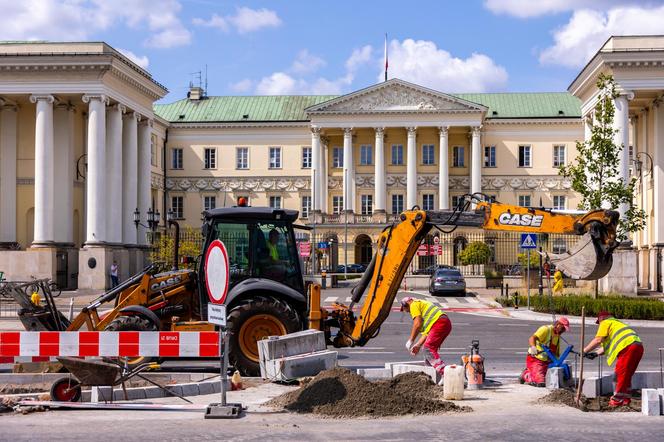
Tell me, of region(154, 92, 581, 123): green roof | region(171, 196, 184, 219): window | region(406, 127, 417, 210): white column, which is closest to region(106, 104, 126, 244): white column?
region(171, 196, 184, 219): window

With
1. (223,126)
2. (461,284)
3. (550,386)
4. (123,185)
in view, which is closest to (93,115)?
(123,185)

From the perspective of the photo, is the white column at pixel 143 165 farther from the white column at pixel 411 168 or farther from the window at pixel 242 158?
the white column at pixel 411 168

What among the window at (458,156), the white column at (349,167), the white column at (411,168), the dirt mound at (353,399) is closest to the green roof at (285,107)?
the window at (458,156)

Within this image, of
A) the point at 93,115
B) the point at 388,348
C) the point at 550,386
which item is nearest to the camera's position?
the point at 550,386

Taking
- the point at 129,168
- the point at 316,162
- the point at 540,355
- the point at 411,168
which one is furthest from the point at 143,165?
the point at 540,355

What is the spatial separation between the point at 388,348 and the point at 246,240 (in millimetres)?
6929

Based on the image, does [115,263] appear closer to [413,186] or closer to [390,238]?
[413,186]

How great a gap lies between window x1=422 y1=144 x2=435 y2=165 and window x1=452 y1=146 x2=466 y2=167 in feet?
6.88

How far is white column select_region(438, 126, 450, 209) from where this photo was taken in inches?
3233

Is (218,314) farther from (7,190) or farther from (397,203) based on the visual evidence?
(397,203)

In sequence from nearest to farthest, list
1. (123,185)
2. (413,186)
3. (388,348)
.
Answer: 1. (388,348)
2. (123,185)
3. (413,186)

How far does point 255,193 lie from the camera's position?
86938mm

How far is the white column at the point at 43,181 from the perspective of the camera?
5184 centimetres

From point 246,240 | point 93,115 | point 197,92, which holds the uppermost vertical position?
point 197,92
